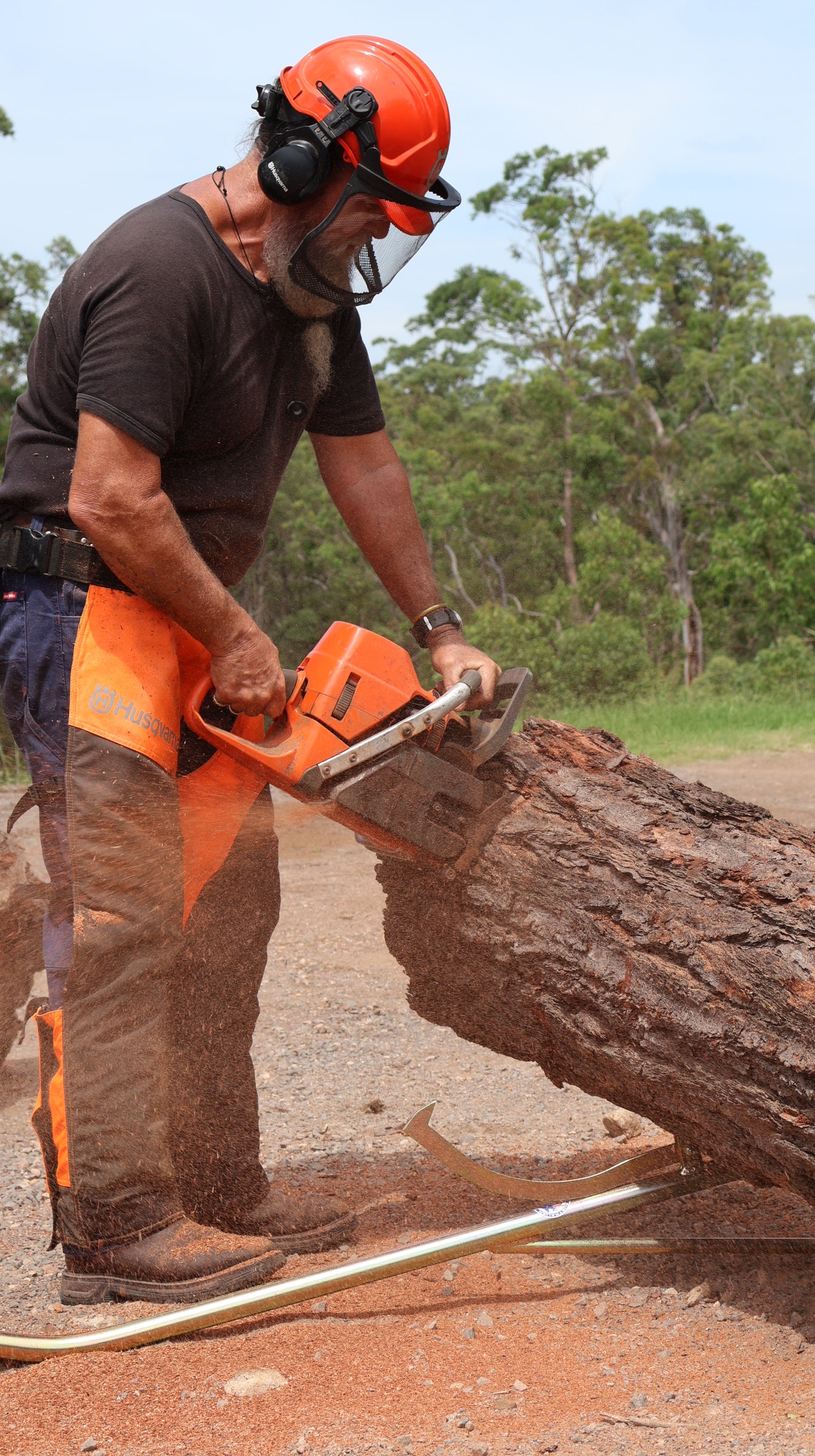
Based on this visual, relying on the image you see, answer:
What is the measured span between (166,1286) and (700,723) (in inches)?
394

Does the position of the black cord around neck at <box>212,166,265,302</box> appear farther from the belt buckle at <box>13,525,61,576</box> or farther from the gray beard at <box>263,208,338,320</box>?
the belt buckle at <box>13,525,61,576</box>

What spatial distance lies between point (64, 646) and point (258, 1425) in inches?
56.7

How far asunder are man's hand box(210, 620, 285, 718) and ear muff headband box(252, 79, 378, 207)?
0.85 m

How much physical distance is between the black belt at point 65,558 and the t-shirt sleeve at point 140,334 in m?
0.28

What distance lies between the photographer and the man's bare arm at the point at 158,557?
2.10 m

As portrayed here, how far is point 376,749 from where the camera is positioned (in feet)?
7.30

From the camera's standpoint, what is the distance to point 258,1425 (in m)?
1.86

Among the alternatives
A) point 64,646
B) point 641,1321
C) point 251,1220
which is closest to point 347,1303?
point 251,1220

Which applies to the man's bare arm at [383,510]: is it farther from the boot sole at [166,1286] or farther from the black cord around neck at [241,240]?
the boot sole at [166,1286]

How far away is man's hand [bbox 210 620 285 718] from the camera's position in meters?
2.26

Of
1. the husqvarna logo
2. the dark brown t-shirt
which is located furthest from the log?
the dark brown t-shirt

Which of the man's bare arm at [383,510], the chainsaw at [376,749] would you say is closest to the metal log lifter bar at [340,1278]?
the chainsaw at [376,749]

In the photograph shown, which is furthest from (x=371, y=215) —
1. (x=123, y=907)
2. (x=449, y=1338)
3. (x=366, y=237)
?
(x=449, y=1338)

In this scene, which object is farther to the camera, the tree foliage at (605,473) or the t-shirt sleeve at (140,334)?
the tree foliage at (605,473)
